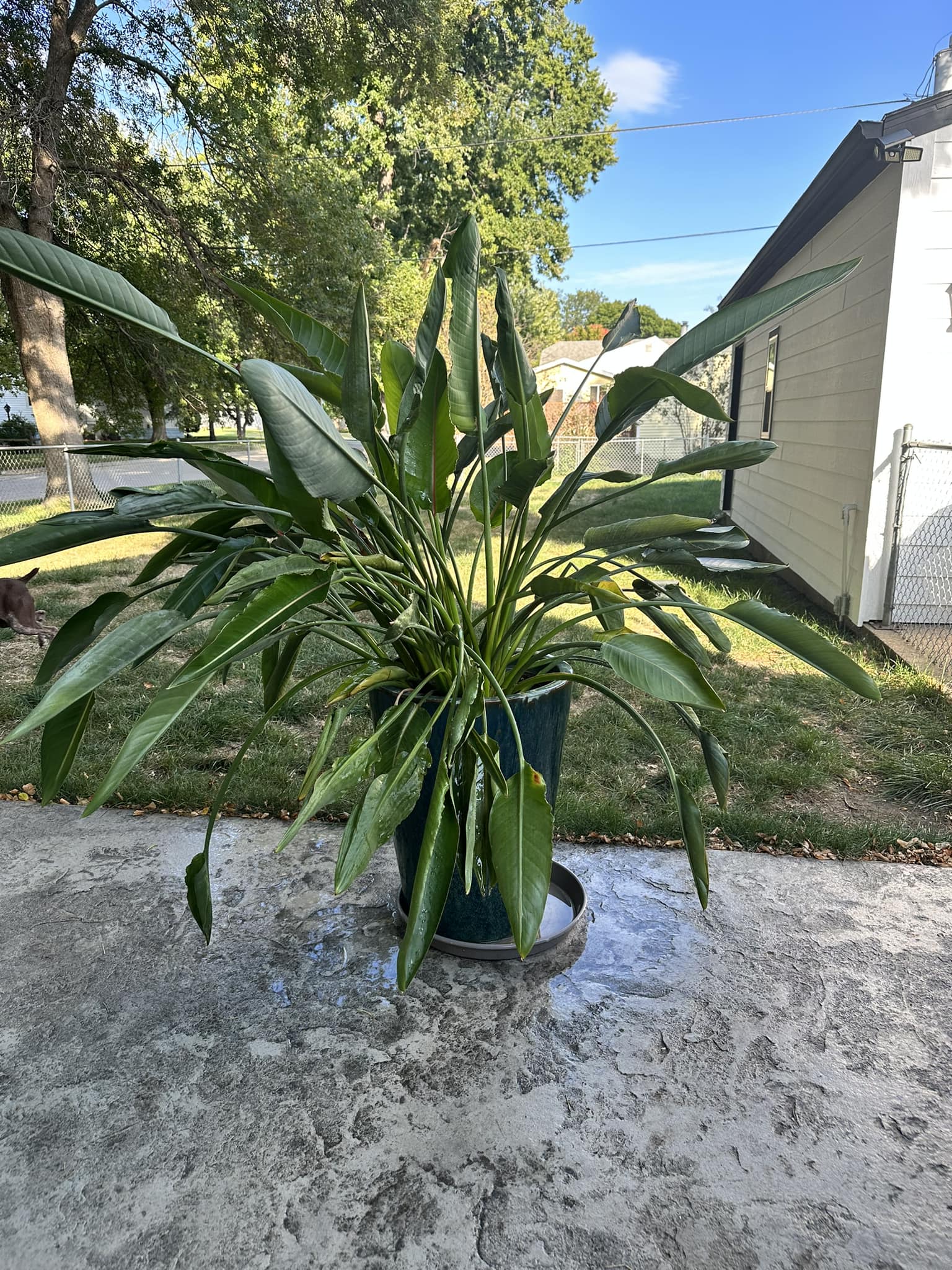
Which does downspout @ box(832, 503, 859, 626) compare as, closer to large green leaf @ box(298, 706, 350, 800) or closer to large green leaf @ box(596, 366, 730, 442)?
large green leaf @ box(596, 366, 730, 442)

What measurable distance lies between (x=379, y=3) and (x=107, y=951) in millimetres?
11622

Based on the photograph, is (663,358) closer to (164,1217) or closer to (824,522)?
(164,1217)

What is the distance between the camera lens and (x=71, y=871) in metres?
2.18

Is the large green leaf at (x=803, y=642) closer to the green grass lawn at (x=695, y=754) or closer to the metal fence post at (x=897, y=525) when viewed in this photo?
the green grass lawn at (x=695, y=754)

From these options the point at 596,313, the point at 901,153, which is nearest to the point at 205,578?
the point at 901,153

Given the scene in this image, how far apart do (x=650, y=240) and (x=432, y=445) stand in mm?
26778

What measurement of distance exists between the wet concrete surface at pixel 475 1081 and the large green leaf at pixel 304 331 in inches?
52.2

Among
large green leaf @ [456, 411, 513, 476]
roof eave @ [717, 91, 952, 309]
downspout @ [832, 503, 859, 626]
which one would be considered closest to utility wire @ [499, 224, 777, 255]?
roof eave @ [717, 91, 952, 309]

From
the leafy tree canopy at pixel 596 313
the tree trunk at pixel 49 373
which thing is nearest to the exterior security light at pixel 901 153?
the tree trunk at pixel 49 373

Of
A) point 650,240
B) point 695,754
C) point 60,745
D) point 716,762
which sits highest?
point 650,240

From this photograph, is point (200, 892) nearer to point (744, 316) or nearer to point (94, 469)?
point (744, 316)

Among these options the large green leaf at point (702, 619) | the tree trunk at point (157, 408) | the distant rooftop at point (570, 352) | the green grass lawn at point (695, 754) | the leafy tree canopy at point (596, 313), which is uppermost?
the leafy tree canopy at point (596, 313)

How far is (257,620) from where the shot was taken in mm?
1252

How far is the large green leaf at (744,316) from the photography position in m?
1.49
